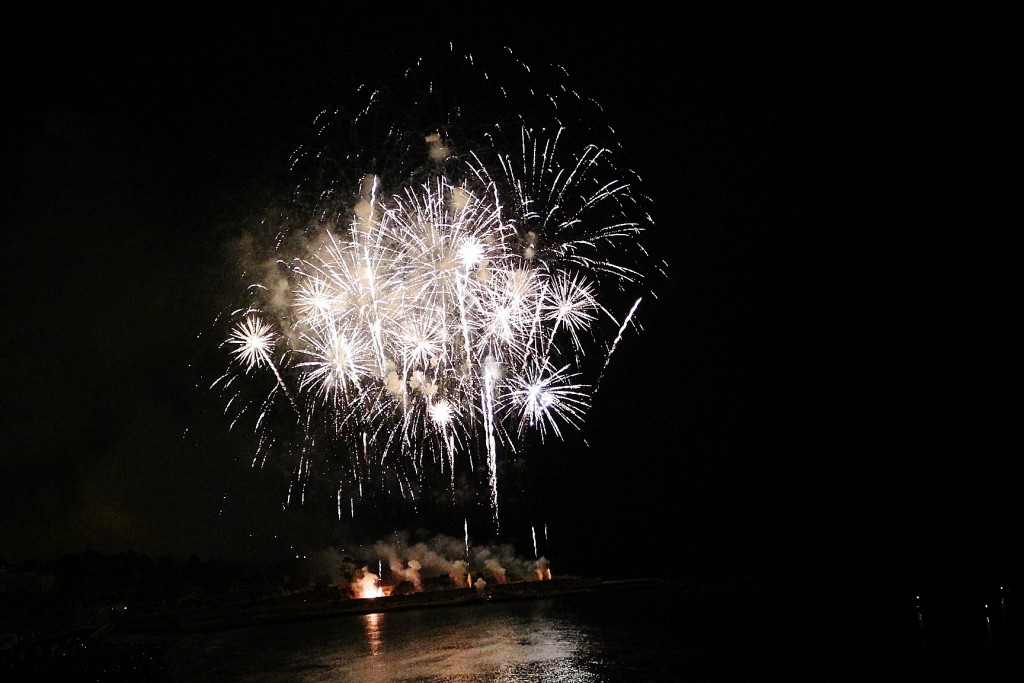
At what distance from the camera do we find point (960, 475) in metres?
55.9

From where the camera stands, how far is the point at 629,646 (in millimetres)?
23531

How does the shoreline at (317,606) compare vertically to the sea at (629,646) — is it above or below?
above

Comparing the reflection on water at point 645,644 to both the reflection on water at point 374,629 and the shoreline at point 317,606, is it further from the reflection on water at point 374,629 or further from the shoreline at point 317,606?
the shoreline at point 317,606

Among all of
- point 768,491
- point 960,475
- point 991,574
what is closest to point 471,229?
point 991,574

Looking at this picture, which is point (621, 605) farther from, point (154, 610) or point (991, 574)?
point (154, 610)

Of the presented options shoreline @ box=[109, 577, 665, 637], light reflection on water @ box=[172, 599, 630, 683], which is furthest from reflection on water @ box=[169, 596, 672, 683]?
shoreline @ box=[109, 577, 665, 637]

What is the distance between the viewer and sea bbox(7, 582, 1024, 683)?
18.5 m

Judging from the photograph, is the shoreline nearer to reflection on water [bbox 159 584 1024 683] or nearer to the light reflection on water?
the light reflection on water

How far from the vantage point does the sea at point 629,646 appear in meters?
18.5

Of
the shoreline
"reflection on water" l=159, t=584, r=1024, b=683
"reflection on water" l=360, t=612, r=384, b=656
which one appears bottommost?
"reflection on water" l=159, t=584, r=1024, b=683

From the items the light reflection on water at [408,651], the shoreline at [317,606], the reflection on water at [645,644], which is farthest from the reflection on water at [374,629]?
the shoreline at [317,606]

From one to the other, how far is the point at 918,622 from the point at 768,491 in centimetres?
6018

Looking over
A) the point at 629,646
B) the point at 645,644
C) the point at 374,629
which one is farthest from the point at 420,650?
the point at 374,629

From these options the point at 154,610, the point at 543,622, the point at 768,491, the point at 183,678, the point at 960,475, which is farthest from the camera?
the point at 768,491
